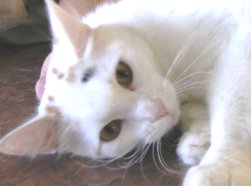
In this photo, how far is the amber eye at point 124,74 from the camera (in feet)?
3.09

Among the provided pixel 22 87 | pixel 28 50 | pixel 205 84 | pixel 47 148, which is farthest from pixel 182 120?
pixel 28 50

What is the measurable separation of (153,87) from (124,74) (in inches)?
2.6

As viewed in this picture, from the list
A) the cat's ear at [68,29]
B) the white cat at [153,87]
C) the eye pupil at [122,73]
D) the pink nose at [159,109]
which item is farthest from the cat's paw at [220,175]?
the cat's ear at [68,29]

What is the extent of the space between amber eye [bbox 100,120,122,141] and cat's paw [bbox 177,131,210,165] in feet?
0.44

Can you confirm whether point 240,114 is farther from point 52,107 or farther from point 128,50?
point 52,107

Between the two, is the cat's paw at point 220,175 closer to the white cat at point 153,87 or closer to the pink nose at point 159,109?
the white cat at point 153,87

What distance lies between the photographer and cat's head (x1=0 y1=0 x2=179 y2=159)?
0.92m

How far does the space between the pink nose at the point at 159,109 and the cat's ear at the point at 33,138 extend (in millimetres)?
241

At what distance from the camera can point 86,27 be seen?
99 cm

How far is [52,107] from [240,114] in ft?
1.32

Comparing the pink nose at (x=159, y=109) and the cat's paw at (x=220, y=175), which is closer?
the cat's paw at (x=220, y=175)

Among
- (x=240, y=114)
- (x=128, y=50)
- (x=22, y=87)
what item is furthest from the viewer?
(x=22, y=87)

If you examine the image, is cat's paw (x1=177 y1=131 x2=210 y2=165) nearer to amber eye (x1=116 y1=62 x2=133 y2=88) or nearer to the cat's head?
the cat's head

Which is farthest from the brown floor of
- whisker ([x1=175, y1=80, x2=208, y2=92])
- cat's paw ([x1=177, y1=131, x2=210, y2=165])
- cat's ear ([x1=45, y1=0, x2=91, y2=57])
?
cat's ear ([x1=45, y1=0, x2=91, y2=57])
